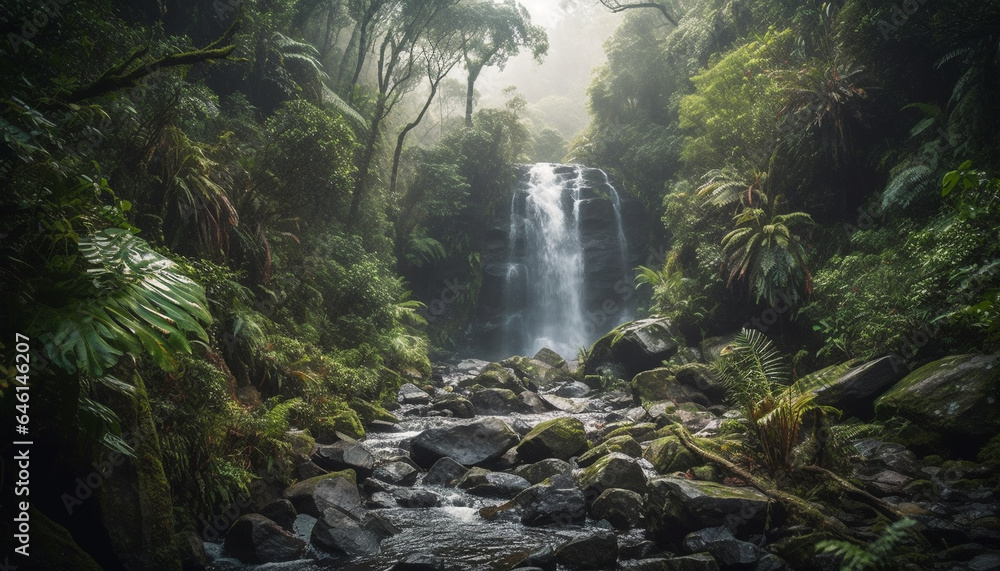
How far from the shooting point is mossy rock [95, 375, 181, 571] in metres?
3.71

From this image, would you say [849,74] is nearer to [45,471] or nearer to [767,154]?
[767,154]

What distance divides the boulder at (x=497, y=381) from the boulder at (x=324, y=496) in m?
7.19

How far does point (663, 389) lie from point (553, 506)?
6.03 meters

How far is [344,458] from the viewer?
6539 millimetres

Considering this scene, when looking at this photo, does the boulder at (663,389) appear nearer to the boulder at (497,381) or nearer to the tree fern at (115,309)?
the boulder at (497,381)

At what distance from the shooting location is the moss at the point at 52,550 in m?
2.97

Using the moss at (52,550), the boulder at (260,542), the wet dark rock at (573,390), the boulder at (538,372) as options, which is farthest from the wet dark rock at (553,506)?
the boulder at (538,372)

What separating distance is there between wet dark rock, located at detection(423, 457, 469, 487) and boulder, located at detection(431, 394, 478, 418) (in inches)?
136

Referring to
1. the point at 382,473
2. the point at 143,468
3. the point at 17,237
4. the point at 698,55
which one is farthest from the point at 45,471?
the point at 698,55

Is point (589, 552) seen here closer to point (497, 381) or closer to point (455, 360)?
point (497, 381)

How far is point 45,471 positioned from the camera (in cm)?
344

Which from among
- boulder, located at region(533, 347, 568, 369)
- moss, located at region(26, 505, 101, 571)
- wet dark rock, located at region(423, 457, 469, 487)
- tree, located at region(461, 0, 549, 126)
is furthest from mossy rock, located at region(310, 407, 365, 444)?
tree, located at region(461, 0, 549, 126)

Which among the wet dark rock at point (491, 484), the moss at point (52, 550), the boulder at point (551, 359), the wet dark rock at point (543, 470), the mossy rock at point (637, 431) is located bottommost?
the moss at point (52, 550)

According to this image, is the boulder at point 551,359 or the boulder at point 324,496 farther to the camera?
the boulder at point 551,359
